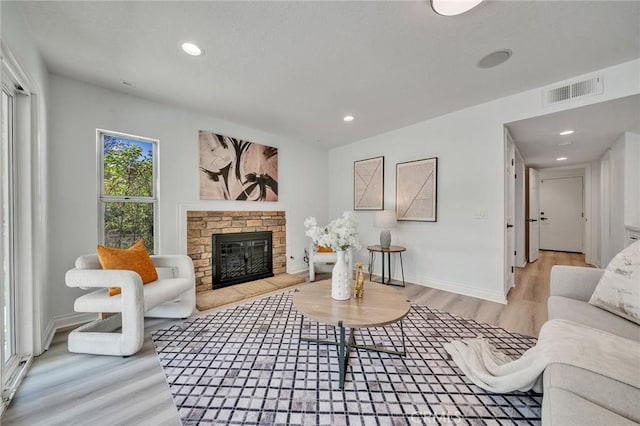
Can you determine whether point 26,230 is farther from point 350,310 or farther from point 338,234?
point 350,310

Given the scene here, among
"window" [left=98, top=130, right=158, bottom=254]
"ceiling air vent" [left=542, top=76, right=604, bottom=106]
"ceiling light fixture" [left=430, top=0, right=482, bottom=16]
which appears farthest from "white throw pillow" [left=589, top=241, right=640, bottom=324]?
"window" [left=98, top=130, right=158, bottom=254]

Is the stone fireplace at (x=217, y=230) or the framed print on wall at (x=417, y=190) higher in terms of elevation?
the framed print on wall at (x=417, y=190)

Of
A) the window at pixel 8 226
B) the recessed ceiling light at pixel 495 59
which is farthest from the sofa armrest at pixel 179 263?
the recessed ceiling light at pixel 495 59

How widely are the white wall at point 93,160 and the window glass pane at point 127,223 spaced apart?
0.12 meters

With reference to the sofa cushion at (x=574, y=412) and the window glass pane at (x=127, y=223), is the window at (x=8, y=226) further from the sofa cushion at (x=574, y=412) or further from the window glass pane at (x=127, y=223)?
the sofa cushion at (x=574, y=412)

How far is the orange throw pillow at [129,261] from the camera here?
2.08 m

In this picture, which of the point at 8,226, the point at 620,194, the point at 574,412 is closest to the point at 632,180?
the point at 620,194

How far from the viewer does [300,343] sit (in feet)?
6.67

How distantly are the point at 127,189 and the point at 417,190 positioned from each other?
369 centimetres

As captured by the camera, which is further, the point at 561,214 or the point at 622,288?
the point at 561,214

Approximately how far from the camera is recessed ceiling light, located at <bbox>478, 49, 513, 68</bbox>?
202 centimetres

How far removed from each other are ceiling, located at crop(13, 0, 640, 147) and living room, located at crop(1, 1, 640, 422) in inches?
0.6

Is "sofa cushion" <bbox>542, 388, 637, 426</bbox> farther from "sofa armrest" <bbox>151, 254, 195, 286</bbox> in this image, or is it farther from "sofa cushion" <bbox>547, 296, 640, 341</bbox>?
"sofa armrest" <bbox>151, 254, 195, 286</bbox>

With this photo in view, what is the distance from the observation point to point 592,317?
146 cm
